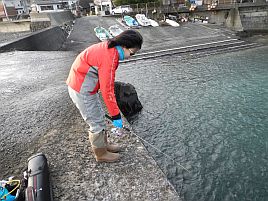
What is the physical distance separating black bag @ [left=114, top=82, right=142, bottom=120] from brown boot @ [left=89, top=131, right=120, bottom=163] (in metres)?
3.59

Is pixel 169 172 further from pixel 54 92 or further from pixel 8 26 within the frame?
pixel 8 26

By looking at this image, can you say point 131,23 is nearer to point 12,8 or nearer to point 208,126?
point 208,126

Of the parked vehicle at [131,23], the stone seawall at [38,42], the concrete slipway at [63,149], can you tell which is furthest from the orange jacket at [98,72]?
the parked vehicle at [131,23]

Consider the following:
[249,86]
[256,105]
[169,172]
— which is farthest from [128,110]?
[249,86]

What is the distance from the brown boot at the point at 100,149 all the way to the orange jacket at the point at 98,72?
0.54m

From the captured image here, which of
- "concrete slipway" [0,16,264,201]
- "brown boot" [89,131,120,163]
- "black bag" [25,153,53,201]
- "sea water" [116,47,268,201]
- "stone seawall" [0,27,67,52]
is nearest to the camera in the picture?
"black bag" [25,153,53,201]

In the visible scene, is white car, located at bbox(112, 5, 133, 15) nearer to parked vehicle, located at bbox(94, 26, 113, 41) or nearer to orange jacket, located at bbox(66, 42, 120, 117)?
parked vehicle, located at bbox(94, 26, 113, 41)

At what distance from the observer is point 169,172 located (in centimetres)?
479

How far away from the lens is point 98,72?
2867mm

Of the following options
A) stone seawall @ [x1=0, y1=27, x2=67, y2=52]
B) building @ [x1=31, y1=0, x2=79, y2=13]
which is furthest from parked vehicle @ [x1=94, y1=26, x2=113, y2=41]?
building @ [x1=31, y1=0, x2=79, y2=13]

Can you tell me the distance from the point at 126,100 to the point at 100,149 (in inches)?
155

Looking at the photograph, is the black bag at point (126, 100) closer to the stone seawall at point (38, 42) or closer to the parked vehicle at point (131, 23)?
the stone seawall at point (38, 42)

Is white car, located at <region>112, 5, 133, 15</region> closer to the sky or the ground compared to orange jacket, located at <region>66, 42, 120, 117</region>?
closer to the sky

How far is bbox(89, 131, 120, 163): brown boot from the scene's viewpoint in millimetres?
3312
